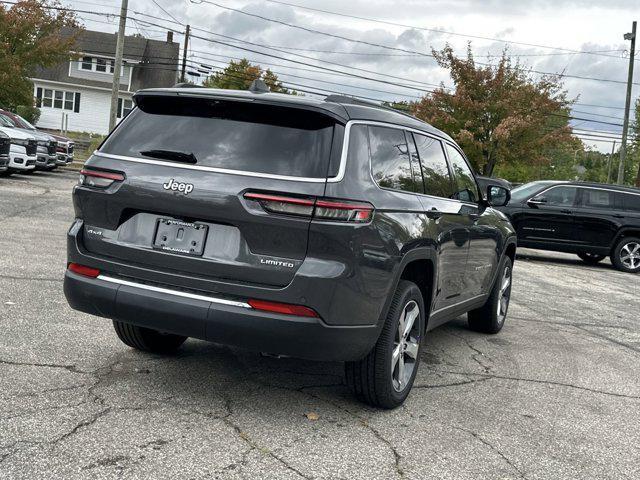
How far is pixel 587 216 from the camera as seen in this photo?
15.8 metres

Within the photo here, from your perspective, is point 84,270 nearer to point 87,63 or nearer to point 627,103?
point 627,103

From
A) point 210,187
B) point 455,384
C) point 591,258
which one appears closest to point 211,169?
point 210,187

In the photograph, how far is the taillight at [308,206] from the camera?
12.9 ft

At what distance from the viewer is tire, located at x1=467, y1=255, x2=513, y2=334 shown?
7.21 m

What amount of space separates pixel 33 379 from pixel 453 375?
295 centimetres

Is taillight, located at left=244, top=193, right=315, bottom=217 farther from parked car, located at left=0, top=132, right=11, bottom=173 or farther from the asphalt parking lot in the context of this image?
parked car, located at left=0, top=132, right=11, bottom=173

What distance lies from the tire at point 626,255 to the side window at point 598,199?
81 cm

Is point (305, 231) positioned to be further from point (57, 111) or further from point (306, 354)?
point (57, 111)

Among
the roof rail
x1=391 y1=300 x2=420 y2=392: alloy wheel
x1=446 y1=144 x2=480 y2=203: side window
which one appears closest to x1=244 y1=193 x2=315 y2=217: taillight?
the roof rail

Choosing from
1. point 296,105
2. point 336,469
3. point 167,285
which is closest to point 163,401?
point 167,285

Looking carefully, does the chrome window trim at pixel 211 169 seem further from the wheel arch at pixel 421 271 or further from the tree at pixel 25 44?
the tree at pixel 25 44

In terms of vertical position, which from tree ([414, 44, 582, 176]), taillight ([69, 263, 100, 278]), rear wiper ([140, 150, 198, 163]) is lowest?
taillight ([69, 263, 100, 278])

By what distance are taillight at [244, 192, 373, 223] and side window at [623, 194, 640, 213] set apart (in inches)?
542

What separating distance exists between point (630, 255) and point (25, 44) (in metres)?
29.4
